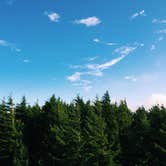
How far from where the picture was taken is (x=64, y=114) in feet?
225

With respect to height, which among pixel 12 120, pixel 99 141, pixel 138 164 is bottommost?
pixel 138 164

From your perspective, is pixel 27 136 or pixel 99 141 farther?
pixel 27 136

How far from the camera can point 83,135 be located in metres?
59.5

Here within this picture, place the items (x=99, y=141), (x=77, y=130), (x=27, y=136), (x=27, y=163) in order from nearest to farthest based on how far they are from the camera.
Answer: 1. (x=99, y=141)
2. (x=77, y=130)
3. (x=27, y=163)
4. (x=27, y=136)

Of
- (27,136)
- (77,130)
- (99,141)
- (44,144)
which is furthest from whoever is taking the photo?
(27,136)

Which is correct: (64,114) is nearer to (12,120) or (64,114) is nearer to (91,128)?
(12,120)

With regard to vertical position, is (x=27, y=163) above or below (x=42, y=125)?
below

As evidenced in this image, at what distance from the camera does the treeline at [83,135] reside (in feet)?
182

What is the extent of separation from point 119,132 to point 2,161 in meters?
22.5

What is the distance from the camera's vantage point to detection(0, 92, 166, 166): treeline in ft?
182

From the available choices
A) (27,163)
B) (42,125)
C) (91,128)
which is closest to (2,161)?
(27,163)

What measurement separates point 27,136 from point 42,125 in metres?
3.83

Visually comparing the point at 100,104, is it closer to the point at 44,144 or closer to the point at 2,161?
the point at 44,144

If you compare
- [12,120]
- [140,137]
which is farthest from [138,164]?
[12,120]
